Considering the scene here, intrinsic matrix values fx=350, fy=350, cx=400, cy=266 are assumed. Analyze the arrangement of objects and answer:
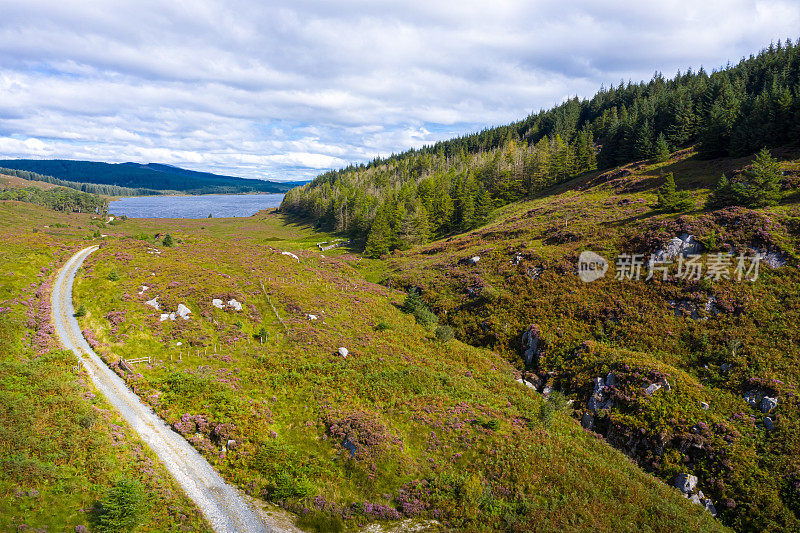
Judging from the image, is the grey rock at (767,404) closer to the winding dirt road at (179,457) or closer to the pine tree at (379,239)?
the winding dirt road at (179,457)

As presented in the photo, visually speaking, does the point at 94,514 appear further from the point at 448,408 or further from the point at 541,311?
the point at 541,311

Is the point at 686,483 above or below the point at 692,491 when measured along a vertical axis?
above

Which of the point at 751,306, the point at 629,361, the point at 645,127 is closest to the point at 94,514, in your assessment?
the point at 629,361

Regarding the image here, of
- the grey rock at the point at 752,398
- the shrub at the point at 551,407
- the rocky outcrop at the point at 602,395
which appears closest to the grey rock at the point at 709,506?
the rocky outcrop at the point at 602,395

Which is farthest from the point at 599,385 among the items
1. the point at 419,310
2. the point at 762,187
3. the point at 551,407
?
the point at 762,187

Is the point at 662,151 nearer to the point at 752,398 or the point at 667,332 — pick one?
the point at 667,332

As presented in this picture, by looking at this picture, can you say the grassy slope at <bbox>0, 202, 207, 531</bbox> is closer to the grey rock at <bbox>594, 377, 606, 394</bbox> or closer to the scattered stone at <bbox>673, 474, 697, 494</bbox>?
the scattered stone at <bbox>673, 474, 697, 494</bbox>

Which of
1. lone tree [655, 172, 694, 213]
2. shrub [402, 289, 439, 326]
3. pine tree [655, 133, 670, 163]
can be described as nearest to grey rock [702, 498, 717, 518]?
shrub [402, 289, 439, 326]
